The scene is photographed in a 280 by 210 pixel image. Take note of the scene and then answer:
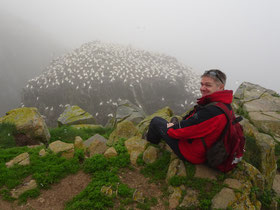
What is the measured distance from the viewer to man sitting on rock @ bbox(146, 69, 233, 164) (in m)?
3.89

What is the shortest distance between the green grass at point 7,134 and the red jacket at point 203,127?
8723 millimetres

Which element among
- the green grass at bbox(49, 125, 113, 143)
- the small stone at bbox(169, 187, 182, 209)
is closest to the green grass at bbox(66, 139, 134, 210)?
the small stone at bbox(169, 187, 182, 209)

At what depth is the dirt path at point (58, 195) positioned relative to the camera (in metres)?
4.54

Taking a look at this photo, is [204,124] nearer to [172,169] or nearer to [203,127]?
[203,127]

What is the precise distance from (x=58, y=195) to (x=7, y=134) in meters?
6.13

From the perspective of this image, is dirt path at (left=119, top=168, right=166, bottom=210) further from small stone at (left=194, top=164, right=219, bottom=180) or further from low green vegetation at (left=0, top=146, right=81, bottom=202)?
low green vegetation at (left=0, top=146, right=81, bottom=202)

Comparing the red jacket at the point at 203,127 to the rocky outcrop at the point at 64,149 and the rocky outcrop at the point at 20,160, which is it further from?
the rocky outcrop at the point at 20,160

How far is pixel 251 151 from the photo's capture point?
20.7ft

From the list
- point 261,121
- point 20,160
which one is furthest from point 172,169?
point 261,121

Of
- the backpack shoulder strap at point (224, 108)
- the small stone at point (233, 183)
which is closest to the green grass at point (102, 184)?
the small stone at point (233, 183)

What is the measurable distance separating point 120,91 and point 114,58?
38.7 ft

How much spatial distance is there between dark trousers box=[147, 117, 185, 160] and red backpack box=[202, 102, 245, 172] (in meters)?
0.99

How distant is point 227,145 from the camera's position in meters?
4.02

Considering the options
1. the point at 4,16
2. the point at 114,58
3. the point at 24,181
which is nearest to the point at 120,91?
the point at 114,58
